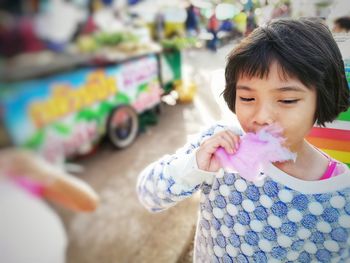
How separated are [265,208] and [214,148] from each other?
9.2 inches

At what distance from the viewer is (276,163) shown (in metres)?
0.87

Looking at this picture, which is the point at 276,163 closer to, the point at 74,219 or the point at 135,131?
the point at 135,131

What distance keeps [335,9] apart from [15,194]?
1.00 meters

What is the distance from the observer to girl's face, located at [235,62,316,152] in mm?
744

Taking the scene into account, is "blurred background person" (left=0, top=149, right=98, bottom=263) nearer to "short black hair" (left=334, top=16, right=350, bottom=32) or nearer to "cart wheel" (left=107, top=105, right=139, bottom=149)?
"cart wheel" (left=107, top=105, right=139, bottom=149)

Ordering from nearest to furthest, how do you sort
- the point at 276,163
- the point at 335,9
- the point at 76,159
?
1. the point at 76,159
2. the point at 276,163
3. the point at 335,9

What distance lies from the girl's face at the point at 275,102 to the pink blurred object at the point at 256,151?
2cm

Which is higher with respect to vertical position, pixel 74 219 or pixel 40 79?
pixel 40 79

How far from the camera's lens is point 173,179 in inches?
32.9

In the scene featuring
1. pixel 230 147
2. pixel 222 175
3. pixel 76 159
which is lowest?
pixel 222 175

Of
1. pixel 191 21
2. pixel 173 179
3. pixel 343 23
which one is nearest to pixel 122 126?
pixel 173 179

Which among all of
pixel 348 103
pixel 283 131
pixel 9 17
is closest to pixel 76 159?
pixel 9 17

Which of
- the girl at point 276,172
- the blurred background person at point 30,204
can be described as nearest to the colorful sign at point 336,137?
the girl at point 276,172

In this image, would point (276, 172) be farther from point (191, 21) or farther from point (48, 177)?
point (48, 177)
